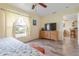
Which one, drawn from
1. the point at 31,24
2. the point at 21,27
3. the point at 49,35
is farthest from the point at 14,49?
the point at 49,35

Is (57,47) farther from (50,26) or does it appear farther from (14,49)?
(14,49)

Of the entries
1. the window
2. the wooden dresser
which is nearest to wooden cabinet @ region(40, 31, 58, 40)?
the wooden dresser

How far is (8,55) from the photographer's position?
1.47 meters

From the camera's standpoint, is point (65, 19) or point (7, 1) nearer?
point (7, 1)

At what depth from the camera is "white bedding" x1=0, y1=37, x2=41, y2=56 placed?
1474 millimetres

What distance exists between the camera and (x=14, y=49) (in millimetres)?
1505

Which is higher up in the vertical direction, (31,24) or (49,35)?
(31,24)

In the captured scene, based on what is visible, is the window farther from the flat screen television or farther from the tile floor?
the flat screen television

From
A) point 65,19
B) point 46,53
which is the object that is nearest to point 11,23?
point 46,53

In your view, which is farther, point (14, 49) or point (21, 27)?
point (21, 27)

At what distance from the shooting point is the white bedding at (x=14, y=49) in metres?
1.47

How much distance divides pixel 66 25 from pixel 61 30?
0.35ft

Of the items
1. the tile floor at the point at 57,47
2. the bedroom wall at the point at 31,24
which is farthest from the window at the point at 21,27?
the tile floor at the point at 57,47

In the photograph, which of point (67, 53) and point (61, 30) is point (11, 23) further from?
point (67, 53)
